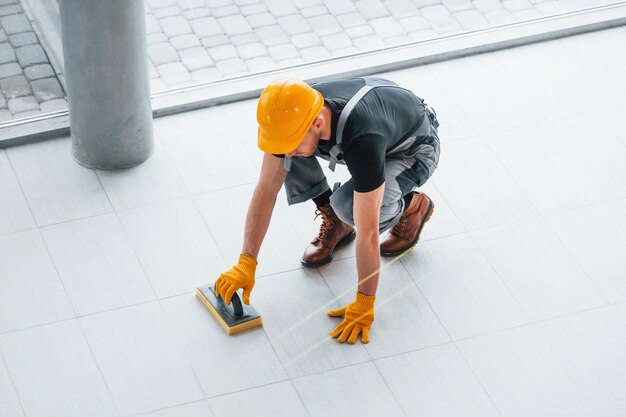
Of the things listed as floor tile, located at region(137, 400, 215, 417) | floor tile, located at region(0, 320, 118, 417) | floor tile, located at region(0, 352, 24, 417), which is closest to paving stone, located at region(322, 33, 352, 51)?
floor tile, located at region(0, 320, 118, 417)

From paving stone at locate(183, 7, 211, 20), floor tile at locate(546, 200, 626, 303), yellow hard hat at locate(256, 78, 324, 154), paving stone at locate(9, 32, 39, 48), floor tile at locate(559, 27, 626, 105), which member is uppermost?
yellow hard hat at locate(256, 78, 324, 154)

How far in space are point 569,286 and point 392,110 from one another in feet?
3.09

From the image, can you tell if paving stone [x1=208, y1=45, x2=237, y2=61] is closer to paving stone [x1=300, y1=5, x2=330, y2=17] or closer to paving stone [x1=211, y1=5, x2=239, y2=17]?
paving stone [x1=211, y1=5, x2=239, y2=17]

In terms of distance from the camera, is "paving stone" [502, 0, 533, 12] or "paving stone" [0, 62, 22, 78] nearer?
"paving stone" [0, 62, 22, 78]

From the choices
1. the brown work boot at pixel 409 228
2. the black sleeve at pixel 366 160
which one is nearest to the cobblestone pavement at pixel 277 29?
the brown work boot at pixel 409 228

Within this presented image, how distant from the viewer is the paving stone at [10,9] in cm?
411

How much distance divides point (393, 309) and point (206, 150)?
111 cm

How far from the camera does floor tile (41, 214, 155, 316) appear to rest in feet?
11.6

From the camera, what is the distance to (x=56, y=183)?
13.2ft

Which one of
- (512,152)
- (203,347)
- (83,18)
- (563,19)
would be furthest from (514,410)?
(563,19)

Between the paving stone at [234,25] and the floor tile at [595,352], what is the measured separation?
1.92 m

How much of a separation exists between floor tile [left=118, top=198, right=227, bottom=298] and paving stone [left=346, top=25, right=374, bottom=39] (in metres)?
1.25

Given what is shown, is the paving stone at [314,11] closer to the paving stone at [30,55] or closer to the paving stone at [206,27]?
the paving stone at [206,27]

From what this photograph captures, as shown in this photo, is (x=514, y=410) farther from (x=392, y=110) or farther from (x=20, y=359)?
(x=20, y=359)
